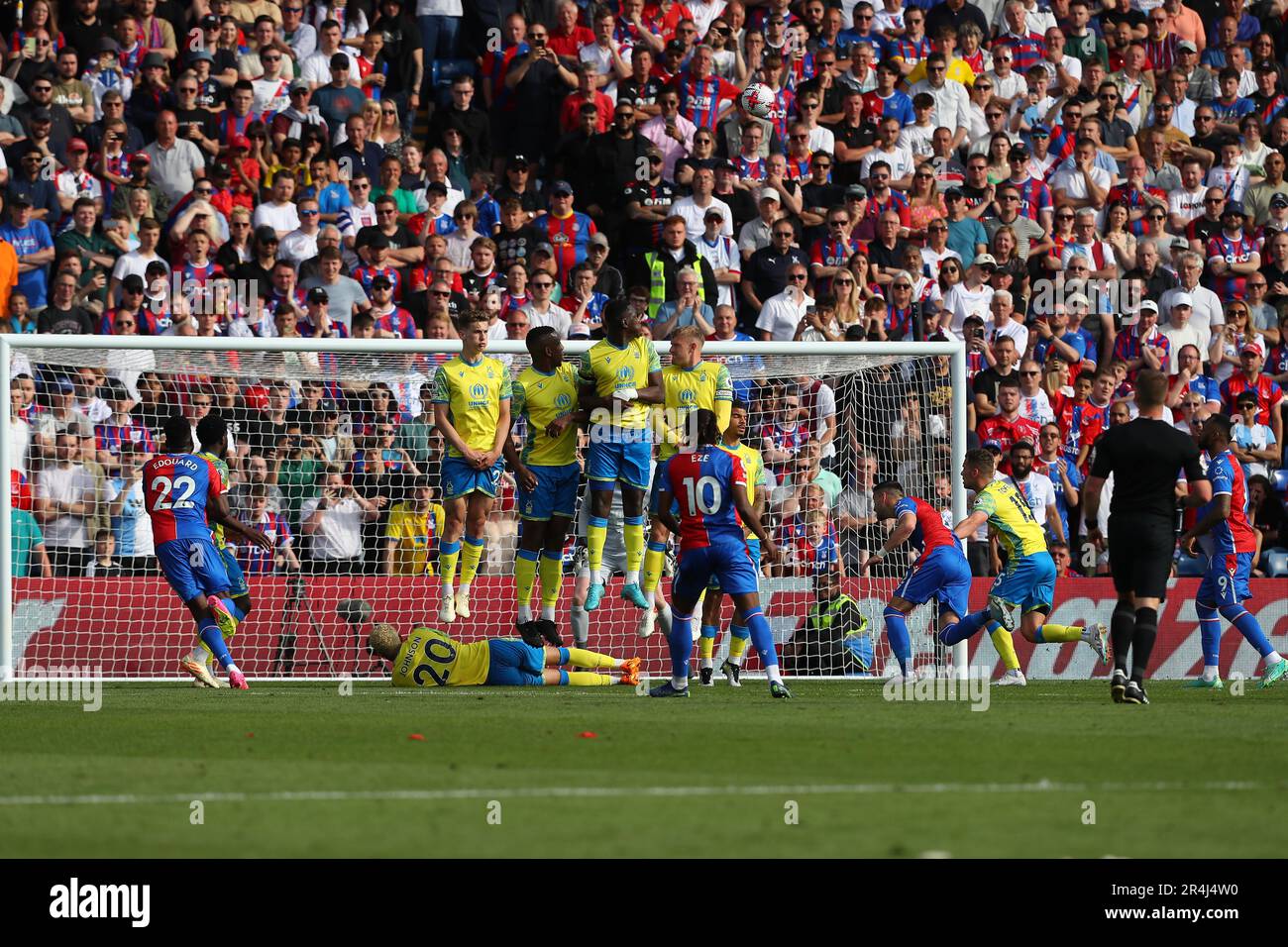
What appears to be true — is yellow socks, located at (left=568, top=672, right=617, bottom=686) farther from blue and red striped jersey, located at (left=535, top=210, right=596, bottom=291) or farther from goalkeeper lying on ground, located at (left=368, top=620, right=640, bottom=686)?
blue and red striped jersey, located at (left=535, top=210, right=596, bottom=291)

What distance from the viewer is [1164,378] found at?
12.1 metres

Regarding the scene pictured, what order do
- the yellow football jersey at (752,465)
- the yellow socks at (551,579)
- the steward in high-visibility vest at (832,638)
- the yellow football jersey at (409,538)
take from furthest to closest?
the yellow football jersey at (409,538), the steward in high-visibility vest at (832,638), the yellow socks at (551,579), the yellow football jersey at (752,465)

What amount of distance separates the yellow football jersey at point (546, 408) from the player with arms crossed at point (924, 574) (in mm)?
2554

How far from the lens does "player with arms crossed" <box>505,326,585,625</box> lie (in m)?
15.0

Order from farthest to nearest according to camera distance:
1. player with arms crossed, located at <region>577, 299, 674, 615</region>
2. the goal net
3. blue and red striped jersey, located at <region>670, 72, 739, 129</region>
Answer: blue and red striped jersey, located at <region>670, 72, 739, 129</region> < the goal net < player with arms crossed, located at <region>577, 299, 674, 615</region>

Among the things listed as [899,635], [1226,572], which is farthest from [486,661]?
[1226,572]

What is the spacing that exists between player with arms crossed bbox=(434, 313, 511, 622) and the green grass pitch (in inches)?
122

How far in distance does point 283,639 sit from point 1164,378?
310 inches

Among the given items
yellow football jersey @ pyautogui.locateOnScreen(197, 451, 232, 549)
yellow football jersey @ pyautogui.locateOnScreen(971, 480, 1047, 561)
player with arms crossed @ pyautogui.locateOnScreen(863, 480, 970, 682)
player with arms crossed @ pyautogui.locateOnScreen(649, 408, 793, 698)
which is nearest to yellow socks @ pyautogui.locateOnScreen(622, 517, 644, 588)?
player with arms crossed @ pyautogui.locateOnScreen(863, 480, 970, 682)

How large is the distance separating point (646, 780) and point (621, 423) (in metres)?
7.09

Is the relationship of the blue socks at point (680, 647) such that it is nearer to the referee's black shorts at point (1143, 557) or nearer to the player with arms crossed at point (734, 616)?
the player with arms crossed at point (734, 616)

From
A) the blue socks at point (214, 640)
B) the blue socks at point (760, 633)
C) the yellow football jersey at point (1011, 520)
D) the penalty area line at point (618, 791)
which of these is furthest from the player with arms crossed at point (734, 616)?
the penalty area line at point (618, 791)

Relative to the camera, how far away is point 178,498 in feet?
46.0

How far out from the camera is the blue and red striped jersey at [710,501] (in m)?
12.7
